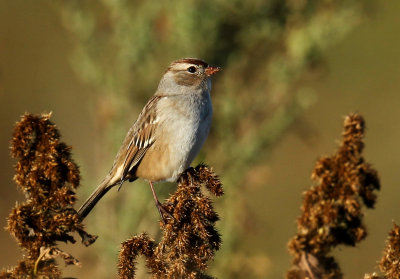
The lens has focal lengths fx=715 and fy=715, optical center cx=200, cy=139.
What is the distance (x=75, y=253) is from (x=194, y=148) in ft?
14.1

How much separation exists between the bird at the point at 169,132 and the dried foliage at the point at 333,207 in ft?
4.99

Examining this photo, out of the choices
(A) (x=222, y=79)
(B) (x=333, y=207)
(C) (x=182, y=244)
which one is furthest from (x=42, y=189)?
(A) (x=222, y=79)

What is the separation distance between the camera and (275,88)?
7.57 m

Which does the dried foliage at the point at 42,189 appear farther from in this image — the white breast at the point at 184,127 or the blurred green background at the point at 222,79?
the blurred green background at the point at 222,79

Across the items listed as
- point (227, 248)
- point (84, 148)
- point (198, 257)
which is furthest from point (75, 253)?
point (198, 257)

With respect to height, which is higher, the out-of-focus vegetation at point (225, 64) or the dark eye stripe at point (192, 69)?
the out-of-focus vegetation at point (225, 64)

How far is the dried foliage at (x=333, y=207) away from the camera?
3.50 m

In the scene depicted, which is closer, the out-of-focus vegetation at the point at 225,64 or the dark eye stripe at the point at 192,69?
the dark eye stripe at the point at 192,69

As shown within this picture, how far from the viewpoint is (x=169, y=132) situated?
5.09 meters

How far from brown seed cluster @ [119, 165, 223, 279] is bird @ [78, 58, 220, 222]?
4.14ft

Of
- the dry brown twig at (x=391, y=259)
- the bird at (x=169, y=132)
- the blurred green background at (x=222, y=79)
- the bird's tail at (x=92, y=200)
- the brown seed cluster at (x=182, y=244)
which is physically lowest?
the dry brown twig at (x=391, y=259)

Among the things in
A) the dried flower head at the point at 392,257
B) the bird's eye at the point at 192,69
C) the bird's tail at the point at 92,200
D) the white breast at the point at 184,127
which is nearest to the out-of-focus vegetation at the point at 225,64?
the bird's eye at the point at 192,69

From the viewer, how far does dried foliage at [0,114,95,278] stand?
299 centimetres

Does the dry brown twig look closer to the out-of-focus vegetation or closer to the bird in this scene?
the bird
